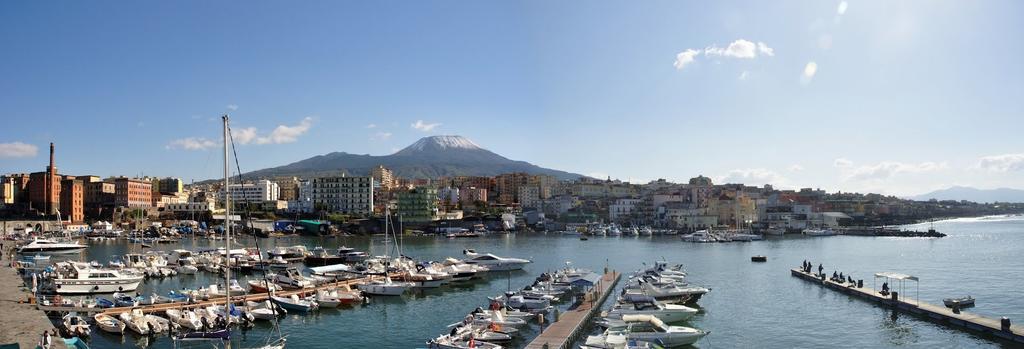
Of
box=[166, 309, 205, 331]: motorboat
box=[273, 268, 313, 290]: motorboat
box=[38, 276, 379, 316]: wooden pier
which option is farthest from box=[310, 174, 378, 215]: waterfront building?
box=[166, 309, 205, 331]: motorboat

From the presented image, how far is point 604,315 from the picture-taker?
70.3 feet

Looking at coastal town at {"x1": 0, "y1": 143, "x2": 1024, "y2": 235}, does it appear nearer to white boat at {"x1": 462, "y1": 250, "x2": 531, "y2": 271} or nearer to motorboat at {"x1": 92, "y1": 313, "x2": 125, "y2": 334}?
white boat at {"x1": 462, "y1": 250, "x2": 531, "y2": 271}

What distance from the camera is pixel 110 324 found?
782 inches

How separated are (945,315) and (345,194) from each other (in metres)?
86.8

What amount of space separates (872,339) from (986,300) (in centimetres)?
1076

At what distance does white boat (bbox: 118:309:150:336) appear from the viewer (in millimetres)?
19672

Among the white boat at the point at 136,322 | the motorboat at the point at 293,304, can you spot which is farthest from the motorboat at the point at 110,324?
the motorboat at the point at 293,304

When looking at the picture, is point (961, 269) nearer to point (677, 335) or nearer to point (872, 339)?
point (872, 339)

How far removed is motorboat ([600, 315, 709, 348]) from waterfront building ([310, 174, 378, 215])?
81.0 m

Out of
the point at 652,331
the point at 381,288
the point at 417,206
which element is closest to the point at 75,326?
the point at 381,288

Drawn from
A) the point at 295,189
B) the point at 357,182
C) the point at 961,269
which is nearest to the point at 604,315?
the point at 961,269

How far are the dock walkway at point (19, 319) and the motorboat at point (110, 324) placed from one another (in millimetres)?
1212

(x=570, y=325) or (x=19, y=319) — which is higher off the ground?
(x=19, y=319)

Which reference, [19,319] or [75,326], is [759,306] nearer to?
[75,326]
